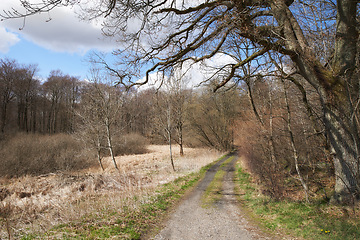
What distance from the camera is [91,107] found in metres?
14.2

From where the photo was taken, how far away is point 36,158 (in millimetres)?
16719

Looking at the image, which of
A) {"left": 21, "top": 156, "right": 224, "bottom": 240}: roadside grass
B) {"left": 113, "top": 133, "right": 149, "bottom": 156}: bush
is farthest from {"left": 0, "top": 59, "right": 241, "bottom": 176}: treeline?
{"left": 21, "top": 156, "right": 224, "bottom": 240}: roadside grass

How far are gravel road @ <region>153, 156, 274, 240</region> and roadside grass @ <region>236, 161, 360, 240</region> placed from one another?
0.59m

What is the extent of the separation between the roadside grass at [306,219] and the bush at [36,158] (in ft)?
45.2

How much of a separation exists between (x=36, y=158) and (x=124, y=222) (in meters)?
15.5

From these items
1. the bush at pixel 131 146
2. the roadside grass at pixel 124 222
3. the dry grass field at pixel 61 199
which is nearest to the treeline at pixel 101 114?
the bush at pixel 131 146

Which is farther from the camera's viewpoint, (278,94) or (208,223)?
(278,94)

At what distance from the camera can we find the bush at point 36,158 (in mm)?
15188

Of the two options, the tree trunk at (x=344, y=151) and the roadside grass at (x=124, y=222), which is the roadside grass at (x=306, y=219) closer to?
the tree trunk at (x=344, y=151)

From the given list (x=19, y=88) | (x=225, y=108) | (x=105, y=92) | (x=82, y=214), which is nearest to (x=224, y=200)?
(x=82, y=214)

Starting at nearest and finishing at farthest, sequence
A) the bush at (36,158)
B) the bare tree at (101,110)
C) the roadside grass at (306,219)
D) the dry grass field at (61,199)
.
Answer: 1. the roadside grass at (306,219)
2. the dry grass field at (61,199)
3. the bare tree at (101,110)
4. the bush at (36,158)

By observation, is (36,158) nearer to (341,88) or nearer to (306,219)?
(306,219)

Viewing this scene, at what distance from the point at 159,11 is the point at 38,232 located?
278 inches

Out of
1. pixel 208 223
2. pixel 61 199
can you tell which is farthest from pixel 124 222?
pixel 61 199
